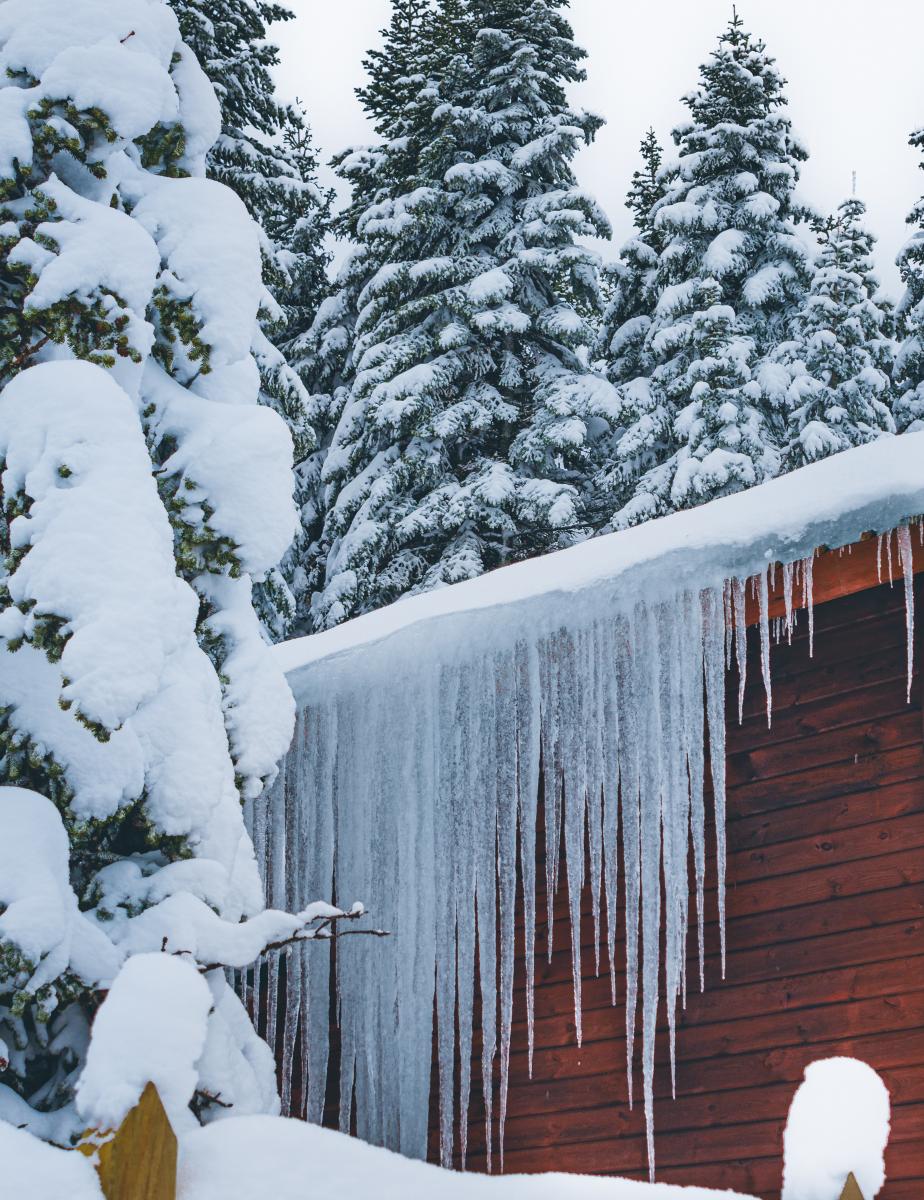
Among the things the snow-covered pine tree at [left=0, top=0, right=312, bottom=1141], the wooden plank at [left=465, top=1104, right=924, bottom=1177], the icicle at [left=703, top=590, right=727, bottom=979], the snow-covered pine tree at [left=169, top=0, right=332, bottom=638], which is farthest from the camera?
the snow-covered pine tree at [left=169, top=0, right=332, bottom=638]

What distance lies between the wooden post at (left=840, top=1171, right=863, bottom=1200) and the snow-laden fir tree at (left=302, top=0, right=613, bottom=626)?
13.1m

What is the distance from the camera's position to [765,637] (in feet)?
16.2

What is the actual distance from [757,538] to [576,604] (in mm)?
831

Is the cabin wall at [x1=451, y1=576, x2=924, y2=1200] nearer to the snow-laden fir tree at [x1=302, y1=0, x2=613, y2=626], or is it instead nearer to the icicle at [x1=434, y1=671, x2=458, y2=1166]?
the icicle at [x1=434, y1=671, x2=458, y2=1166]

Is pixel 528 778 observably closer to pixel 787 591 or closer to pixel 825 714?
pixel 825 714

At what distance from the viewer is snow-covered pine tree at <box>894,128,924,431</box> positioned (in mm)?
18344

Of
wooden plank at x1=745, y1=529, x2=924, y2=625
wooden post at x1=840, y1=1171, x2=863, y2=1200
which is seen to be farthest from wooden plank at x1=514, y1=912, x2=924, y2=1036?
wooden post at x1=840, y1=1171, x2=863, y2=1200

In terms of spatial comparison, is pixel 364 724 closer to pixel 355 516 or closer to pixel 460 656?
pixel 460 656

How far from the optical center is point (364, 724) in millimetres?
5992

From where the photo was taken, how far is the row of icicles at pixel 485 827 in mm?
5160

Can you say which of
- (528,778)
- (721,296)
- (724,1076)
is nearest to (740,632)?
(528,778)

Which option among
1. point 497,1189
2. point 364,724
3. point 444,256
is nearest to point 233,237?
point 364,724

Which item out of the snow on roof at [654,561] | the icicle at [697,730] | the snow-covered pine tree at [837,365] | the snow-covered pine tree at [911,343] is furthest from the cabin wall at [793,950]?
the snow-covered pine tree at [911,343]

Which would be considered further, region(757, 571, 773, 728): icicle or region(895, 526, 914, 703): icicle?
region(757, 571, 773, 728): icicle
